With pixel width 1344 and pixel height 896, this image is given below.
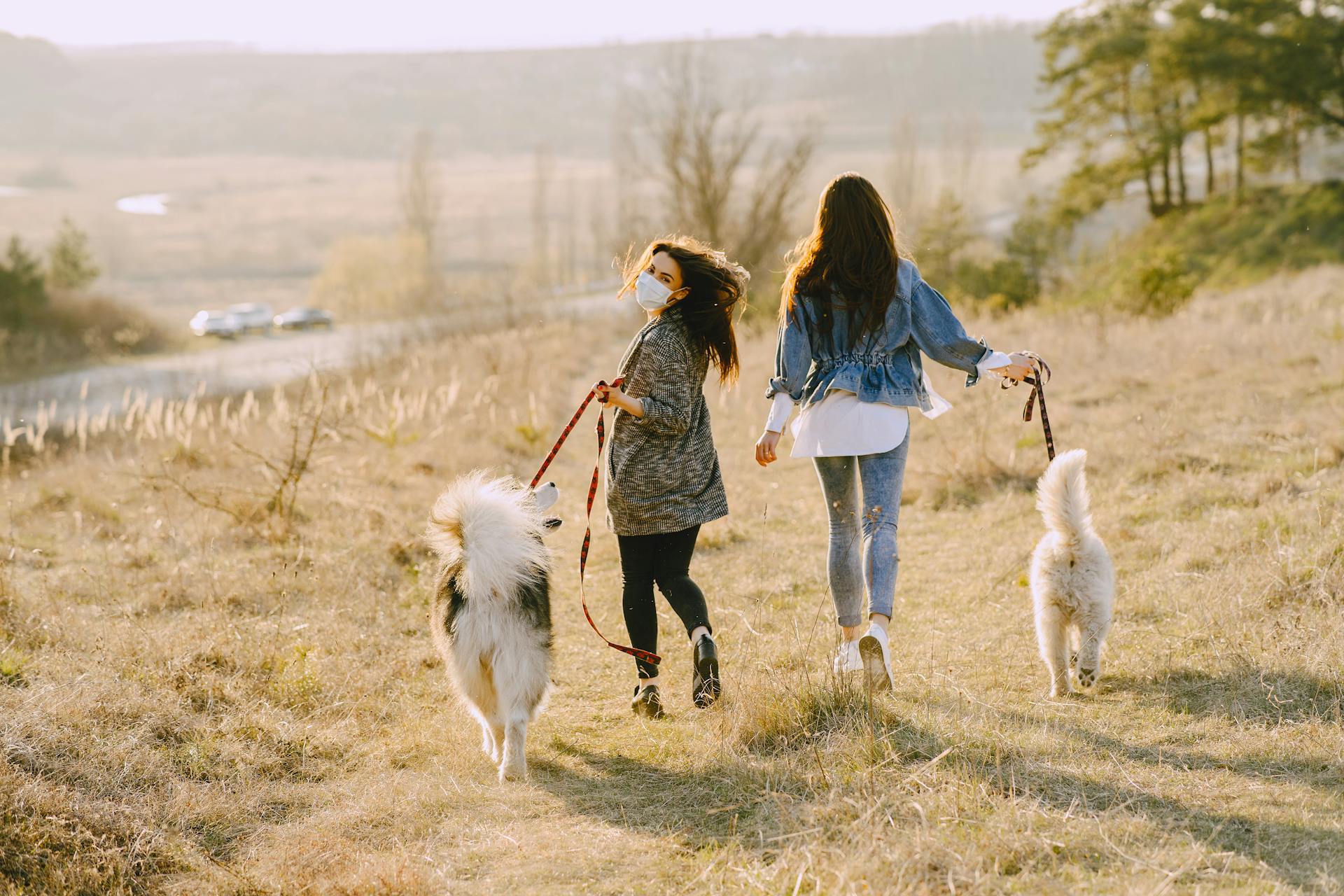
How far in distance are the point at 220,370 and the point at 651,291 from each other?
15.8m

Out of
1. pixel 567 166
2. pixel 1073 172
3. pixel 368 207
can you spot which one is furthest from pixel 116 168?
pixel 1073 172

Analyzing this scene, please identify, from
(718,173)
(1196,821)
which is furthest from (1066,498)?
(718,173)

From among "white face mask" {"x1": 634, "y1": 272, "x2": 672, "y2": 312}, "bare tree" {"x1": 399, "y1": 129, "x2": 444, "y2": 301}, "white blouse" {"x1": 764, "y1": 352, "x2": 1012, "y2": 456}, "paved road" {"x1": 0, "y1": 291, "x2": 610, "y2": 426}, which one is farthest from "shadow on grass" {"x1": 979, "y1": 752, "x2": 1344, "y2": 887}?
"bare tree" {"x1": 399, "y1": 129, "x2": 444, "y2": 301}

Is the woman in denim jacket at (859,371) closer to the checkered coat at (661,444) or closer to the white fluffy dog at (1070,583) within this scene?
the checkered coat at (661,444)

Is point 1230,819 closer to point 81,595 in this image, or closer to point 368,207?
point 81,595

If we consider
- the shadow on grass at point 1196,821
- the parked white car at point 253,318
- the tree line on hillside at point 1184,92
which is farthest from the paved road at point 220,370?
the tree line on hillside at point 1184,92

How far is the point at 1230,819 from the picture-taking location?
10.9 feet

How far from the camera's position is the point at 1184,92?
31844mm

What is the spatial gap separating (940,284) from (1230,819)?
921 inches

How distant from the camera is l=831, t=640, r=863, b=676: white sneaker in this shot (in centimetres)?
445

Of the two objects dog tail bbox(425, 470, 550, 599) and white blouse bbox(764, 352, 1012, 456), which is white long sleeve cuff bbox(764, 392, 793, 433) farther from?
dog tail bbox(425, 470, 550, 599)

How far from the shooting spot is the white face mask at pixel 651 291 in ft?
15.1

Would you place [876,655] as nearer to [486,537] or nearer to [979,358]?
[979,358]

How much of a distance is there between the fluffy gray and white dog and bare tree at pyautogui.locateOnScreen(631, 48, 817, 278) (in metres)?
22.4
